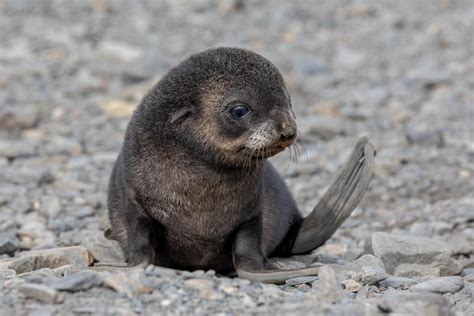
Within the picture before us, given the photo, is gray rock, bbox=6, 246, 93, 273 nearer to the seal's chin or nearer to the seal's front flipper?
the seal's chin

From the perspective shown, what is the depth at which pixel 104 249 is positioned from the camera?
798 cm

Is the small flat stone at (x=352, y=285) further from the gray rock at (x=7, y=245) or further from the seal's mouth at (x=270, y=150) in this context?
the gray rock at (x=7, y=245)

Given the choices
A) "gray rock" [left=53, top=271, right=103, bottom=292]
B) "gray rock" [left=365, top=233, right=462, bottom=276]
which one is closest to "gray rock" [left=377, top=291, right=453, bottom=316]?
"gray rock" [left=53, top=271, right=103, bottom=292]

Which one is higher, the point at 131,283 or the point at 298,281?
the point at 298,281

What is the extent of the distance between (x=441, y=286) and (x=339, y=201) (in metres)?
1.66

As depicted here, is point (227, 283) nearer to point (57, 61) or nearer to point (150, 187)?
point (150, 187)

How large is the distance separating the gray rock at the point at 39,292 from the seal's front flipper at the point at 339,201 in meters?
3.15

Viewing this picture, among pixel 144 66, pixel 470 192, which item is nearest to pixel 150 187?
pixel 470 192

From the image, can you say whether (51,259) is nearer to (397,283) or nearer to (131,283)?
(131,283)

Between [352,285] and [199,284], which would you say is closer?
[199,284]

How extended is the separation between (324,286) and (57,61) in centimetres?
1121

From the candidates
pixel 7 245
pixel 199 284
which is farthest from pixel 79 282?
pixel 7 245

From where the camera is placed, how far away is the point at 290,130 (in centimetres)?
678

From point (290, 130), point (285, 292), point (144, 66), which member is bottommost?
point (285, 292)
